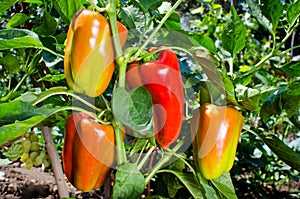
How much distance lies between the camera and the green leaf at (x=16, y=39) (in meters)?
0.63

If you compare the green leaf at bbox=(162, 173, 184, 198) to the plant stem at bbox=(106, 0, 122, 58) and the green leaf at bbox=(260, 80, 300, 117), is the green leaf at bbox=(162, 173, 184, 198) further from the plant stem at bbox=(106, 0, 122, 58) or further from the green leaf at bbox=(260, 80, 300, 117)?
the plant stem at bbox=(106, 0, 122, 58)

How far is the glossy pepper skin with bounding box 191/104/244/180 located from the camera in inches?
27.3

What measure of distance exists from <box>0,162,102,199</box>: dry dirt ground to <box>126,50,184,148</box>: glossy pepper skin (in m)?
1.12

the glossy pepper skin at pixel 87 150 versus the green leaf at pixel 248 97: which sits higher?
the green leaf at pixel 248 97

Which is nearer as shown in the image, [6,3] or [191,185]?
[6,3]

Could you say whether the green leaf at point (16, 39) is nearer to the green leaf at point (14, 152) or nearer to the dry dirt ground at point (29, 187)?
the green leaf at point (14, 152)

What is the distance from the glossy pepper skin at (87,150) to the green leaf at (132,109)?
0.20 ft

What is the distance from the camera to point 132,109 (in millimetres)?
606

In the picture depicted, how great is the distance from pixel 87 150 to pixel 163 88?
5.6 inches

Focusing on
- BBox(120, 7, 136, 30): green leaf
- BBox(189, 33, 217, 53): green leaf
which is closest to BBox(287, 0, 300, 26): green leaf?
BBox(189, 33, 217, 53): green leaf

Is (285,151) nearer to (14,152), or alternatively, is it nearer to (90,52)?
(90,52)

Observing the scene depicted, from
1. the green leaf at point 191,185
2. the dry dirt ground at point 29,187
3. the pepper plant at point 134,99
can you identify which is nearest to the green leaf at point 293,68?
the pepper plant at point 134,99

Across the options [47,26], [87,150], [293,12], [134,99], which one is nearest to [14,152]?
[47,26]

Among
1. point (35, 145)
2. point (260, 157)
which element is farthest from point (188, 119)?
point (260, 157)
